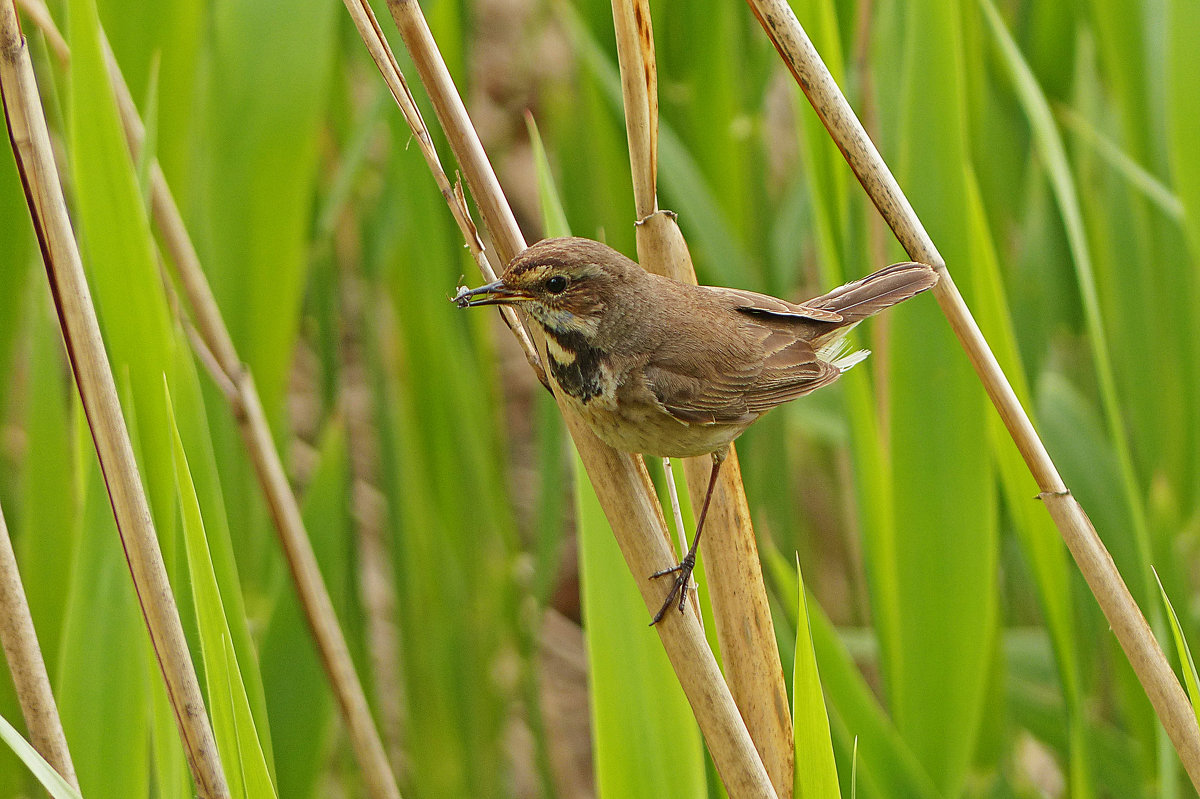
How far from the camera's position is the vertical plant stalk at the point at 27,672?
1.42m

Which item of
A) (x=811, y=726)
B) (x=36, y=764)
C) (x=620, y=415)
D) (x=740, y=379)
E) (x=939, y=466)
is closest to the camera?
(x=36, y=764)

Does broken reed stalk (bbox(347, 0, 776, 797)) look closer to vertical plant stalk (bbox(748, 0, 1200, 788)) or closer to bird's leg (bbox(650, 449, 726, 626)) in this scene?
bird's leg (bbox(650, 449, 726, 626))

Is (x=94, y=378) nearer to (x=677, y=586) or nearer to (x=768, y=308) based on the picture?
(x=677, y=586)

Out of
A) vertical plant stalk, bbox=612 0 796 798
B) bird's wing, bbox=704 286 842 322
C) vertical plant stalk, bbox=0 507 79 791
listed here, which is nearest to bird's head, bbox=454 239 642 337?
vertical plant stalk, bbox=612 0 796 798

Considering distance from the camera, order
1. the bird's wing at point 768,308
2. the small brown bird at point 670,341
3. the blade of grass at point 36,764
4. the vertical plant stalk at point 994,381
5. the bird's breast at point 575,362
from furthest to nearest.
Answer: the bird's wing at point 768,308 → the bird's breast at point 575,362 → the small brown bird at point 670,341 → the vertical plant stalk at point 994,381 → the blade of grass at point 36,764

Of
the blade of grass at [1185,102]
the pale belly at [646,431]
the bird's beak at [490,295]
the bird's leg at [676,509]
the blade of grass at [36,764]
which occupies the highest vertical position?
the blade of grass at [1185,102]

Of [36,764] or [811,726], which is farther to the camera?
[811,726]

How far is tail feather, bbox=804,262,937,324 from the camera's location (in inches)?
59.1

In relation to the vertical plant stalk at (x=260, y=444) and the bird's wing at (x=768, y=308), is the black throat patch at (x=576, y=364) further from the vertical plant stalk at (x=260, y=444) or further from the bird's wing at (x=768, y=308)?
the vertical plant stalk at (x=260, y=444)

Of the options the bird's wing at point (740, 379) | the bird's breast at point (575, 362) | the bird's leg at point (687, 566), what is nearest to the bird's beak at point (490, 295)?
the bird's breast at point (575, 362)

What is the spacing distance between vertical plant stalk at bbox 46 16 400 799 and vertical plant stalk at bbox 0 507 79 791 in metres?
0.42

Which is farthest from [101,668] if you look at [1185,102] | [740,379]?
[1185,102]

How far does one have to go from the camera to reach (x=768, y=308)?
1.73 metres

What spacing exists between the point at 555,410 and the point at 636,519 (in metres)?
1.00
